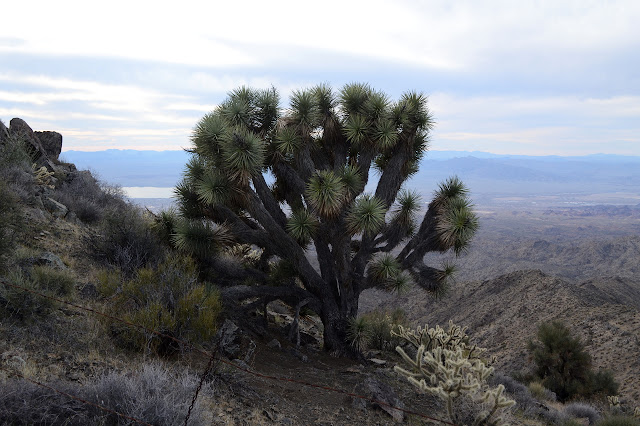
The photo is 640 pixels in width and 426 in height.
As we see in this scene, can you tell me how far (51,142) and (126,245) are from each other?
1241cm

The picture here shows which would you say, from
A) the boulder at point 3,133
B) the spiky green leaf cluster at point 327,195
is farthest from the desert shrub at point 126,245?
the boulder at point 3,133

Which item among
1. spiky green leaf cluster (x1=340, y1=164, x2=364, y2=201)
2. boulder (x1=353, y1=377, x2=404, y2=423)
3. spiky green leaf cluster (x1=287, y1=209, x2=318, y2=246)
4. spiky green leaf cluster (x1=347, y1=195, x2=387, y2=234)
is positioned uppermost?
spiky green leaf cluster (x1=340, y1=164, x2=364, y2=201)

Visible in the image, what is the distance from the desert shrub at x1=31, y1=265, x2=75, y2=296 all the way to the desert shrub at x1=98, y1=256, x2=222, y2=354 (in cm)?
49

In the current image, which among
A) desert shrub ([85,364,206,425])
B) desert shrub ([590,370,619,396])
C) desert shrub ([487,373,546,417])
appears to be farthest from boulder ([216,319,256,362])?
desert shrub ([590,370,619,396])

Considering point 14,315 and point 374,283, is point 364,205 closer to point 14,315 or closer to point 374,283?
point 374,283

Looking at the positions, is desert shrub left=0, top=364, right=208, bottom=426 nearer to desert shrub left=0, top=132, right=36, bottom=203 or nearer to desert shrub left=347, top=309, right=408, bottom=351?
desert shrub left=347, top=309, right=408, bottom=351

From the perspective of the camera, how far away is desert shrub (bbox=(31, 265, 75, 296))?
727cm

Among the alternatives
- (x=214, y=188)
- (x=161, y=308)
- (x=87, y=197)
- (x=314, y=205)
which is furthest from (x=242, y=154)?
(x=87, y=197)

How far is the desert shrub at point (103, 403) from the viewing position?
4.05m

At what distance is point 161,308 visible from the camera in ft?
21.9

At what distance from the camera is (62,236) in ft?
37.4

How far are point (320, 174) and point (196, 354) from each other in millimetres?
4217

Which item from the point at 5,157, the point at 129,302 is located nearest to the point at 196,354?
the point at 129,302

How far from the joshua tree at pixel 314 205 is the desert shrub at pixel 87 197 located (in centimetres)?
549
